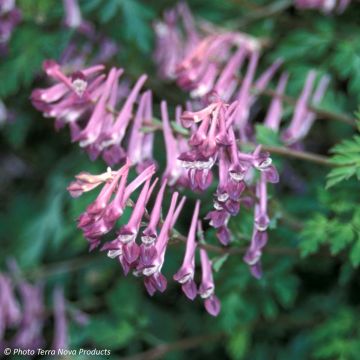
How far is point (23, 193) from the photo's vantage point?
397cm

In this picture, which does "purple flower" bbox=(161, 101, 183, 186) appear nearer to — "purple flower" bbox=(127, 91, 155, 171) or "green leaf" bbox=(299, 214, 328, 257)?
"purple flower" bbox=(127, 91, 155, 171)

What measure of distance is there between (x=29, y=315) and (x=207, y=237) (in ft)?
4.22

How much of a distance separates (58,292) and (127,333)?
538 millimetres

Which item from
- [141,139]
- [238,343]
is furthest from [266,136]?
[238,343]

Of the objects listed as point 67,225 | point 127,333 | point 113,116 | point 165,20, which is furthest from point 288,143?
point 67,225

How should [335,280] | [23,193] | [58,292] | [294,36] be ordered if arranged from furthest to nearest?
[23,193]
[58,292]
[335,280]
[294,36]

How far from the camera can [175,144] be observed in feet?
6.63

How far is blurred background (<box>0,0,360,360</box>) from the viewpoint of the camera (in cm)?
255

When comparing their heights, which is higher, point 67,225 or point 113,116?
point 113,116

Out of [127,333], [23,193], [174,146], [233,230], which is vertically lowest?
[23,193]

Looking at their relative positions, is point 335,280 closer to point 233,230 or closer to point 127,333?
point 127,333

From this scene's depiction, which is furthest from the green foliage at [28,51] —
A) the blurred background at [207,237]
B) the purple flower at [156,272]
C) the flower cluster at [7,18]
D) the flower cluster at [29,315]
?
the purple flower at [156,272]

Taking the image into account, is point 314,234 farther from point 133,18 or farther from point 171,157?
point 133,18

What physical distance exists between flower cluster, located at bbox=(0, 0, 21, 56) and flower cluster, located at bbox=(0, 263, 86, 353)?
114cm
